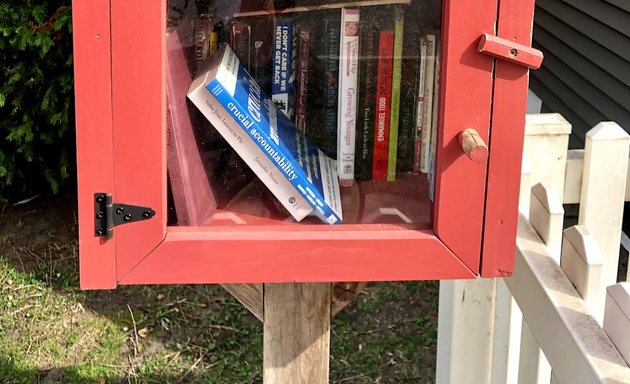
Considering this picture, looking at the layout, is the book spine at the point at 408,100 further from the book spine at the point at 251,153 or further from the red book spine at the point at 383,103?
the book spine at the point at 251,153

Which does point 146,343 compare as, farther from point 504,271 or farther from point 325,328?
point 504,271

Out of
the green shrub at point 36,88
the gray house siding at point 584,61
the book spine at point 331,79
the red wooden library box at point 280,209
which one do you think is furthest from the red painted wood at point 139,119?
the gray house siding at point 584,61

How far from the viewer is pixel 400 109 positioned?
1314mm

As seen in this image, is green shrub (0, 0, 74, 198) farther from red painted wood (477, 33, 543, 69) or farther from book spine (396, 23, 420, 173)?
red painted wood (477, 33, 543, 69)

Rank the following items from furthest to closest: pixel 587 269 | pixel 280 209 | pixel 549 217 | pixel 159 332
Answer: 1. pixel 159 332
2. pixel 549 217
3. pixel 587 269
4. pixel 280 209

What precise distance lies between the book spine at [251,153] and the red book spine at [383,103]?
12 centimetres

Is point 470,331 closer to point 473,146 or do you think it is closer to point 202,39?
point 473,146

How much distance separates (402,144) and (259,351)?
2213 mm

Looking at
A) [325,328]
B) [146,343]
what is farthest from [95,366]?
[325,328]

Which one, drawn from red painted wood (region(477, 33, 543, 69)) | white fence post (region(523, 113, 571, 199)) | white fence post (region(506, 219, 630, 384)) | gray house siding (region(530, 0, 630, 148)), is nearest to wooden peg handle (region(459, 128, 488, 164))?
red painted wood (region(477, 33, 543, 69))

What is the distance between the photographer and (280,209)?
131 centimetres

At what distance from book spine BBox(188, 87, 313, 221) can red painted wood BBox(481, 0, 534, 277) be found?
0.27 metres

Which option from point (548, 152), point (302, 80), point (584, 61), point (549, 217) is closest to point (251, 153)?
point (302, 80)

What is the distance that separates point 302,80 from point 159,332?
240 centimetres
